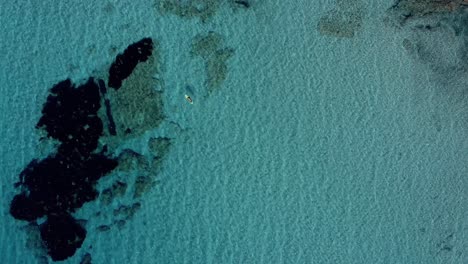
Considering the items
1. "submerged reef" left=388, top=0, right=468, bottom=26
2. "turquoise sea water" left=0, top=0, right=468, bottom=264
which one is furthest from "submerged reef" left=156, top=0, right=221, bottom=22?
"submerged reef" left=388, top=0, right=468, bottom=26

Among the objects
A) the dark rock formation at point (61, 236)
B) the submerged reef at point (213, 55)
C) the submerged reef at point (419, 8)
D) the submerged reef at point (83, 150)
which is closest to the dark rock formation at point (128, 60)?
the submerged reef at point (83, 150)

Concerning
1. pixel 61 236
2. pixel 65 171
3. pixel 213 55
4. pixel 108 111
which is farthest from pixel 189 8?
pixel 61 236

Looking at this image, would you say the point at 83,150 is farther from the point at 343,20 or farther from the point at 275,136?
the point at 343,20

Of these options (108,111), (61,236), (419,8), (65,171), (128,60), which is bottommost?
(61,236)

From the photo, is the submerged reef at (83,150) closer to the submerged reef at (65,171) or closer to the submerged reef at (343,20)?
the submerged reef at (65,171)

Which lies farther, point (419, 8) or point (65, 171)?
point (419, 8)

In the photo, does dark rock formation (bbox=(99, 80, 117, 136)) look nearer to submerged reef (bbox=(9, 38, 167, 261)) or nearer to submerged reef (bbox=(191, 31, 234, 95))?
submerged reef (bbox=(9, 38, 167, 261))
